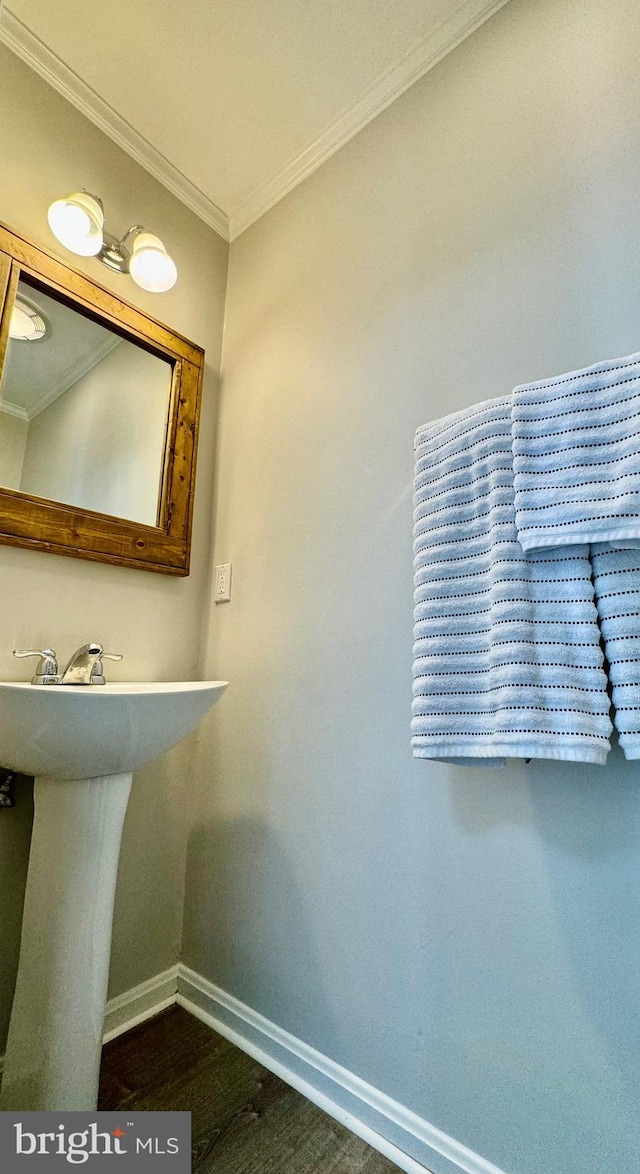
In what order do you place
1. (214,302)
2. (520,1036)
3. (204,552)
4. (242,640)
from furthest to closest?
(214,302) → (204,552) → (242,640) → (520,1036)

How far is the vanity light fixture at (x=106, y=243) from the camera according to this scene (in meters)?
1.18

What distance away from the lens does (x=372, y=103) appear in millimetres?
1337

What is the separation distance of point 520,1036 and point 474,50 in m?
2.01

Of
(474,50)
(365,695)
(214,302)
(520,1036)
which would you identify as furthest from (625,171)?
(520,1036)

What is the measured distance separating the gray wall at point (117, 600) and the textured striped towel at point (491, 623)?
80 centimetres

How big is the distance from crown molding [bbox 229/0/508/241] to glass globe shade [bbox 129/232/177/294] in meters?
0.49

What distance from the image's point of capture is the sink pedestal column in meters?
0.87

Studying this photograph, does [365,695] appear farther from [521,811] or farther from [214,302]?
[214,302]

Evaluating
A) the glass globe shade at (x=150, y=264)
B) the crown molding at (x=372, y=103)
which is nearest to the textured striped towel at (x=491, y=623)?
the glass globe shade at (x=150, y=264)

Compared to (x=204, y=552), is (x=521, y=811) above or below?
below

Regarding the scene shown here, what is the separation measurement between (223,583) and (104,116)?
4.43 feet

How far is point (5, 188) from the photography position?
118cm

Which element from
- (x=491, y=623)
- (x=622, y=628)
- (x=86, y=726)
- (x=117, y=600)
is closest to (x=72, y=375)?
(x=117, y=600)

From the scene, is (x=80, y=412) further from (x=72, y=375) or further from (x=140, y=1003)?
(x=140, y=1003)
